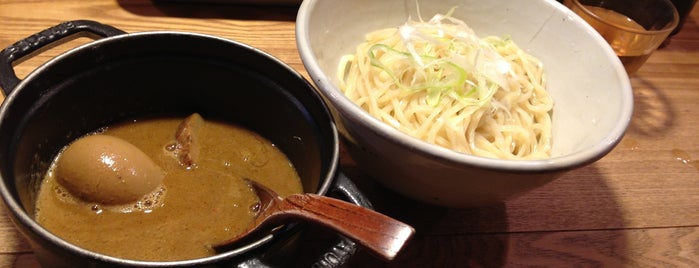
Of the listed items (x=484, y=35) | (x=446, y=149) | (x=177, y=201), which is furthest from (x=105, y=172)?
(x=484, y=35)

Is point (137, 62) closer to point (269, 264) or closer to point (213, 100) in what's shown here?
point (213, 100)

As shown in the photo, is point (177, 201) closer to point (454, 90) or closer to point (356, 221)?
point (356, 221)

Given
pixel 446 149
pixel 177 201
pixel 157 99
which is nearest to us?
pixel 446 149

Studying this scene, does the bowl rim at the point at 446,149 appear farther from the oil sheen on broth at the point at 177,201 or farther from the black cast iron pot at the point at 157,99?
the oil sheen on broth at the point at 177,201

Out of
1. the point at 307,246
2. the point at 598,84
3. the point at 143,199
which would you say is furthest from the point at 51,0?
the point at 598,84

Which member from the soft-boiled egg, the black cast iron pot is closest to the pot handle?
the black cast iron pot

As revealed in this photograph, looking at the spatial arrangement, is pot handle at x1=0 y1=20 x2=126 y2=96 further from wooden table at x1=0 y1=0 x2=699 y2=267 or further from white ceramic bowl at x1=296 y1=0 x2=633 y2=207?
white ceramic bowl at x1=296 y1=0 x2=633 y2=207
